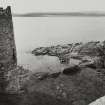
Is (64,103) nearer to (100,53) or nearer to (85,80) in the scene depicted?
(85,80)

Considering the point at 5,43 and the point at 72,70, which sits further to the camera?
the point at 72,70

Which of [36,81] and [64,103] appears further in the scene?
[36,81]

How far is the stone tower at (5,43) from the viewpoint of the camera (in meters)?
11.1

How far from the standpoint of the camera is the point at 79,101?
1488 cm

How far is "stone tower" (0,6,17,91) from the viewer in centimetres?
1106

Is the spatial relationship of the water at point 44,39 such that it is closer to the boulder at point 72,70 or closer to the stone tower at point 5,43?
the boulder at point 72,70

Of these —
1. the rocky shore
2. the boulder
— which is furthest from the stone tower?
the rocky shore

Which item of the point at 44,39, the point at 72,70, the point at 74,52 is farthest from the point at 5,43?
the point at 44,39

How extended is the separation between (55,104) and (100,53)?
10886 mm

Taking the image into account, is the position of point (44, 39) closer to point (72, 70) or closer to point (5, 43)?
point (72, 70)

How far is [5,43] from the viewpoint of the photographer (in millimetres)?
11250

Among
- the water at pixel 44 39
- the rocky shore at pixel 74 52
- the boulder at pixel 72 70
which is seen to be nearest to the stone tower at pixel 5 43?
the boulder at pixel 72 70

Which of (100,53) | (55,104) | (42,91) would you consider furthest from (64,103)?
(100,53)

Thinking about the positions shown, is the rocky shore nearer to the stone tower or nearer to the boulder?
the boulder
